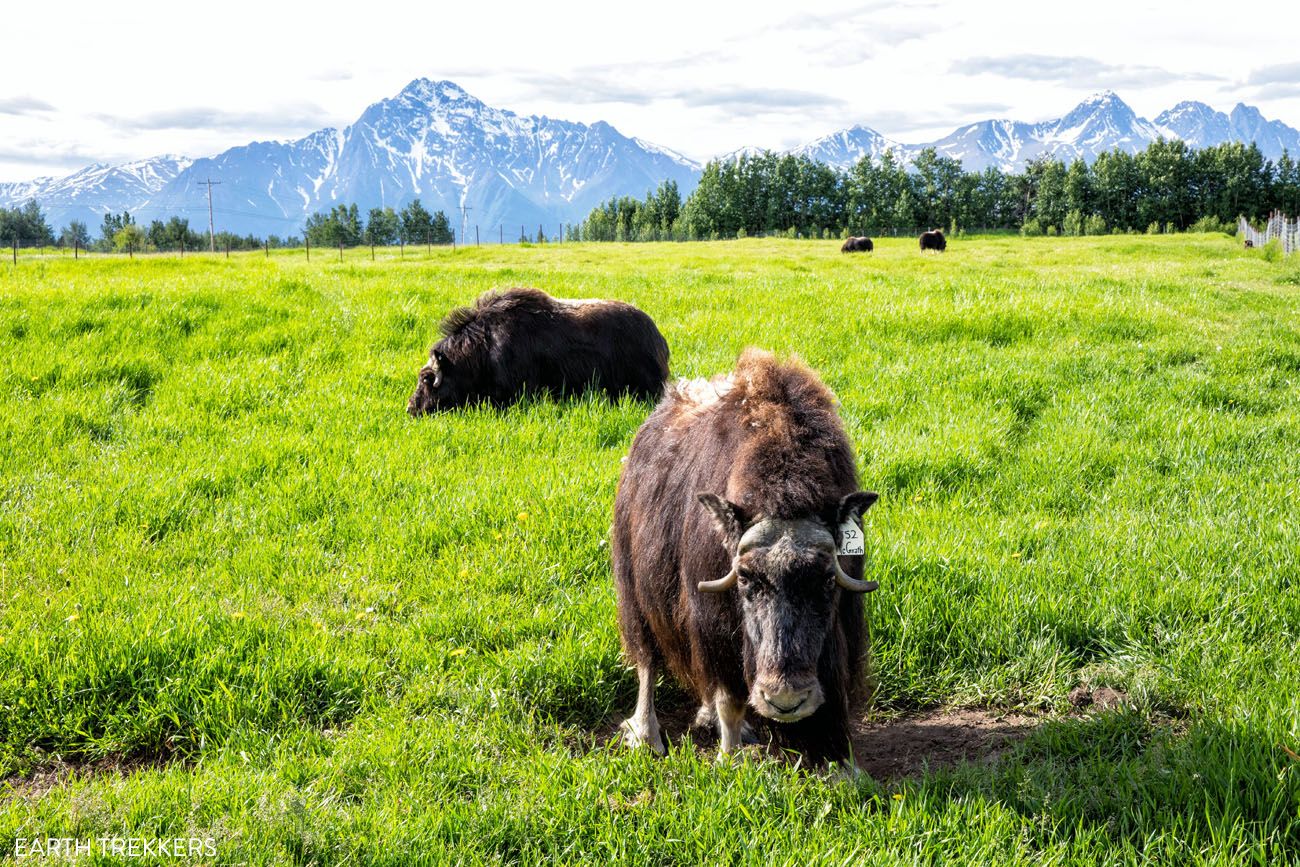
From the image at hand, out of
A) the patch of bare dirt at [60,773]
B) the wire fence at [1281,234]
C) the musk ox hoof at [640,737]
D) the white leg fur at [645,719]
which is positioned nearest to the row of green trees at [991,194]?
the wire fence at [1281,234]

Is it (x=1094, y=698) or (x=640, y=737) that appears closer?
(x=640, y=737)

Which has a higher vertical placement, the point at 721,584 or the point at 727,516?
the point at 727,516

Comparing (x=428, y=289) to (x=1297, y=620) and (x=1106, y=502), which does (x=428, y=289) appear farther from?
(x=1297, y=620)

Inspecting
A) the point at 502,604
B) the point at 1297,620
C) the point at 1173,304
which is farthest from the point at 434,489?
the point at 1173,304

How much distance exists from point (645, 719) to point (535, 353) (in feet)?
20.2

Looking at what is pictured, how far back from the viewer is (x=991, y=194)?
10238 centimetres

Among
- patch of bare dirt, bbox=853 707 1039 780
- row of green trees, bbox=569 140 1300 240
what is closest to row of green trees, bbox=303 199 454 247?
row of green trees, bbox=569 140 1300 240

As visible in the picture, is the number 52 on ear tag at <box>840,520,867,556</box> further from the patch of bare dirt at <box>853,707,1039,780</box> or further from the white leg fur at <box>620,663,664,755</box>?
the white leg fur at <box>620,663,664,755</box>

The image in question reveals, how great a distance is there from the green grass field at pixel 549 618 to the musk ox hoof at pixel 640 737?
0.12m

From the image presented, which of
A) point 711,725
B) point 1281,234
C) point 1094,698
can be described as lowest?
point 711,725

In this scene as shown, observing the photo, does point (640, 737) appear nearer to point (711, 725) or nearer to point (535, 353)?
point (711, 725)

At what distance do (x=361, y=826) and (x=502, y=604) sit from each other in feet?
6.14

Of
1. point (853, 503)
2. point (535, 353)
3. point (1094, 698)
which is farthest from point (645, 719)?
point (535, 353)

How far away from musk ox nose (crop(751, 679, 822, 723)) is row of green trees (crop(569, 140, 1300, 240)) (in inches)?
3739
